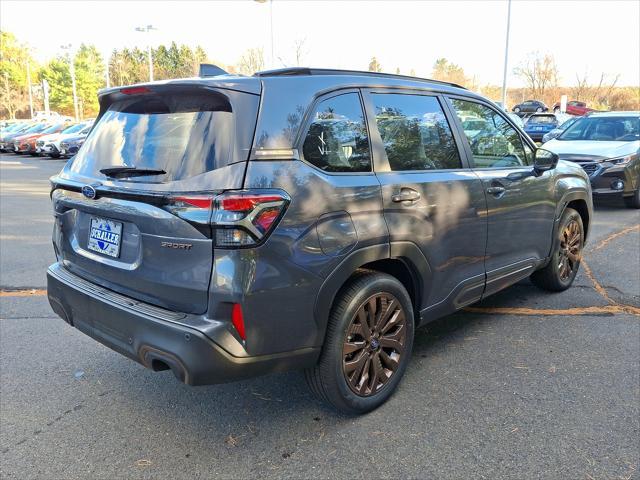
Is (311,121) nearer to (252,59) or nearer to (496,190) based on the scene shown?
(496,190)

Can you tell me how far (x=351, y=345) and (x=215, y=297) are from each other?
880 mm

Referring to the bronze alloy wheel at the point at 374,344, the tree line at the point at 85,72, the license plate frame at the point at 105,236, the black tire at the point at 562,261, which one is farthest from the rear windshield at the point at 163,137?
the tree line at the point at 85,72

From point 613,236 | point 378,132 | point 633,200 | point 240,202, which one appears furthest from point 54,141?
point 240,202

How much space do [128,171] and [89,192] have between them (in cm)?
29

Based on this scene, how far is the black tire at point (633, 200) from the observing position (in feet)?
31.2

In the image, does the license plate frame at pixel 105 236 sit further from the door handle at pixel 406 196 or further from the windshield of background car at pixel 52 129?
the windshield of background car at pixel 52 129

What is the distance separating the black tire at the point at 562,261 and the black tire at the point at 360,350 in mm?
2293

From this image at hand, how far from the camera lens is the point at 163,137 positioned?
265cm

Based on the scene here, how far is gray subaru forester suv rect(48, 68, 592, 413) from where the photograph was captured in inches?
93.0

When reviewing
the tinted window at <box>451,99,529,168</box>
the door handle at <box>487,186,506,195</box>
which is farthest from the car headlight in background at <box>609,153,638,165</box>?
the door handle at <box>487,186,506,195</box>

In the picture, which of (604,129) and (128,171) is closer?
(128,171)

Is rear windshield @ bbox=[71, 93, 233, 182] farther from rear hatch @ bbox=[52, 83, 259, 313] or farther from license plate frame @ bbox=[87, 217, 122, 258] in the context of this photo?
license plate frame @ bbox=[87, 217, 122, 258]

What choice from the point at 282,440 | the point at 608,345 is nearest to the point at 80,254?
the point at 282,440

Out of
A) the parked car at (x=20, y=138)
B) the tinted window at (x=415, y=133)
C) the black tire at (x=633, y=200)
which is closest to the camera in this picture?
the tinted window at (x=415, y=133)
